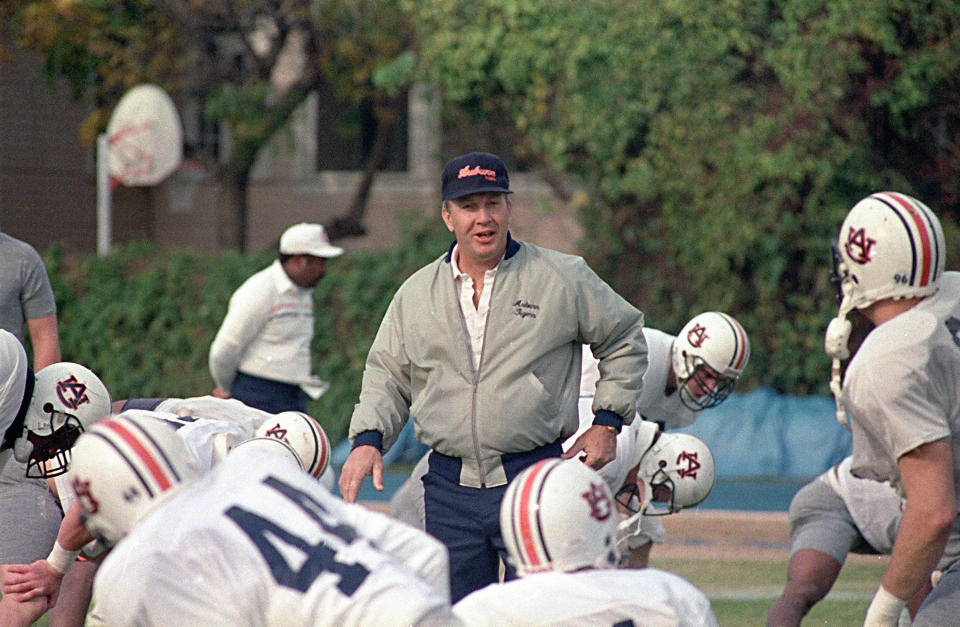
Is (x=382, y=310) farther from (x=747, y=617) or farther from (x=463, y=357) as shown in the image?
(x=463, y=357)

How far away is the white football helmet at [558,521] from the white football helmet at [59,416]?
2.18 metres

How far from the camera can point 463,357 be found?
498cm

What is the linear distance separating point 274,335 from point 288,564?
5.77 metres

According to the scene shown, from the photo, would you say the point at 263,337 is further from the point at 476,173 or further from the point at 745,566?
the point at 476,173

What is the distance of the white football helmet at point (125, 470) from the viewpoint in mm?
3291

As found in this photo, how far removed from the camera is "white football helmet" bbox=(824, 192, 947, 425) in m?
3.88

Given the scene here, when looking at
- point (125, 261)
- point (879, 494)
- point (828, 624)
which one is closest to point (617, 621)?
point (879, 494)

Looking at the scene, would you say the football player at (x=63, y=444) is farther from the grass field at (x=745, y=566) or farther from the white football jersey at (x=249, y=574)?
the grass field at (x=745, y=566)

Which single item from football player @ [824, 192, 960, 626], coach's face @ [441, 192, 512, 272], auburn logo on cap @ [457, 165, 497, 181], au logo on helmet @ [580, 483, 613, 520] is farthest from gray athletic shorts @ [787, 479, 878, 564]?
au logo on helmet @ [580, 483, 613, 520]

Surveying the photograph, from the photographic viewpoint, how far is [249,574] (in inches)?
123

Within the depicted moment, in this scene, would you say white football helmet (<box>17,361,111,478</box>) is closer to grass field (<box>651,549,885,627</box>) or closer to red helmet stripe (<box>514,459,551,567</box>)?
red helmet stripe (<box>514,459,551,567</box>)

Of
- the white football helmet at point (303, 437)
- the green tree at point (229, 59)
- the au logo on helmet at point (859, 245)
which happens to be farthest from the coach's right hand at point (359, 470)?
the green tree at point (229, 59)

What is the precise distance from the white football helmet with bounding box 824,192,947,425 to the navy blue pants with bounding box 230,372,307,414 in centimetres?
533

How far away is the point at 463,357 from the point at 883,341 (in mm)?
1667
